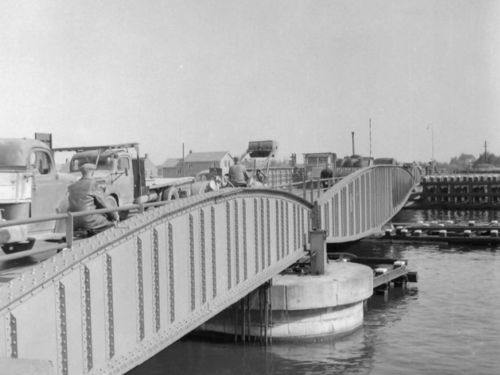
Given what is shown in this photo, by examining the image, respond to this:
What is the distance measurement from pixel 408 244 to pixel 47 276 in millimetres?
37417

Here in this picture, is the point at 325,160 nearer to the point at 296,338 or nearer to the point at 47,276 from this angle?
the point at 296,338

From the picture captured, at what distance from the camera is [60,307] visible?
789cm

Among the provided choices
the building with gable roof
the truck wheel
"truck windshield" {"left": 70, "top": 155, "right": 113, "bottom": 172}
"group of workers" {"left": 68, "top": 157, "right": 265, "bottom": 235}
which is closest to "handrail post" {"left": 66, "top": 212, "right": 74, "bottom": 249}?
"group of workers" {"left": 68, "top": 157, "right": 265, "bottom": 235}

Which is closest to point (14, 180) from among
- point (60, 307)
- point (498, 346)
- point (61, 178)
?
point (61, 178)

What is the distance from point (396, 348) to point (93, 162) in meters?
11.3

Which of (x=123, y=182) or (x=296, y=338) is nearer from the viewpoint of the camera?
(x=296, y=338)

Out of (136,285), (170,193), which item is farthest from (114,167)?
(136,285)

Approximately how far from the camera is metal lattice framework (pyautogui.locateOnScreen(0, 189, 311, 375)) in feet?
24.4

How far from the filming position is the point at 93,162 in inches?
866

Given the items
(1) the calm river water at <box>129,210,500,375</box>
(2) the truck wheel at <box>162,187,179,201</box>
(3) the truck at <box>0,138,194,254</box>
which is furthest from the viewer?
(2) the truck wheel at <box>162,187,179,201</box>

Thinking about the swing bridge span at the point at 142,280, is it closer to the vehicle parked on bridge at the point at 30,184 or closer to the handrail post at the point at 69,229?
the handrail post at the point at 69,229

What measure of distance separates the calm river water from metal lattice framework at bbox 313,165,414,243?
326 cm

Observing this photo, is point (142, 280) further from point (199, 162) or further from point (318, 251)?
point (199, 162)

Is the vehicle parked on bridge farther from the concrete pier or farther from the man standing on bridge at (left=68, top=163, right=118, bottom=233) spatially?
the concrete pier
